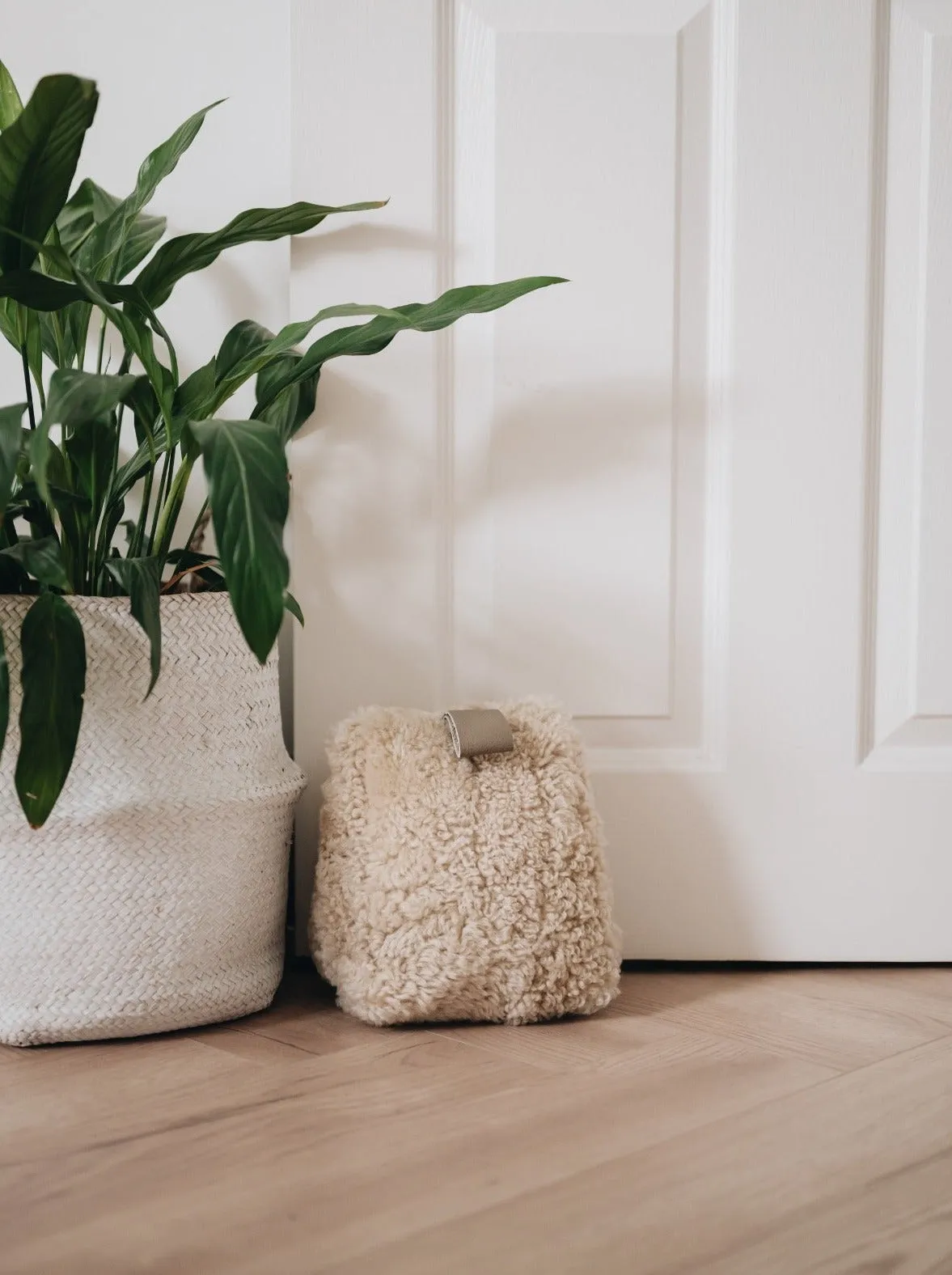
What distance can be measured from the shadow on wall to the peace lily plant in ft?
0.32

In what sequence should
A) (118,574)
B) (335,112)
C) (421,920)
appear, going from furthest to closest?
(335,112), (421,920), (118,574)

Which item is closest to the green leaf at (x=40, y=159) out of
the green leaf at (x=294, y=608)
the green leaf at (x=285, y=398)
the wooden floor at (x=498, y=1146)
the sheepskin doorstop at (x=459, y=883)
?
the green leaf at (x=285, y=398)

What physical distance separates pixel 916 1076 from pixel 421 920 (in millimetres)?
412

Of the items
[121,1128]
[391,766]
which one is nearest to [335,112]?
[391,766]

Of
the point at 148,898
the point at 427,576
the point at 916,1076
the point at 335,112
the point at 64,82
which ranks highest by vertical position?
the point at 335,112

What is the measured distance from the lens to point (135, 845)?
0.91m

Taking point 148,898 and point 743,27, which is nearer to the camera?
point 148,898

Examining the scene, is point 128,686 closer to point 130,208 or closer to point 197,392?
point 197,392

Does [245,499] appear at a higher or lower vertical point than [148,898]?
higher

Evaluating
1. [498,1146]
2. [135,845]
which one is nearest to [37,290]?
[135,845]

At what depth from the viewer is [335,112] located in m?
1.11

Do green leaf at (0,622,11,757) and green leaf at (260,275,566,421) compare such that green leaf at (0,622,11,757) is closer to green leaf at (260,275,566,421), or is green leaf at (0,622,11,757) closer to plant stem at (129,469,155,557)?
plant stem at (129,469,155,557)

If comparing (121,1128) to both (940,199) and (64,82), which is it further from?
(940,199)

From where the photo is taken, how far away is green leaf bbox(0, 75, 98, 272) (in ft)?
2.42
